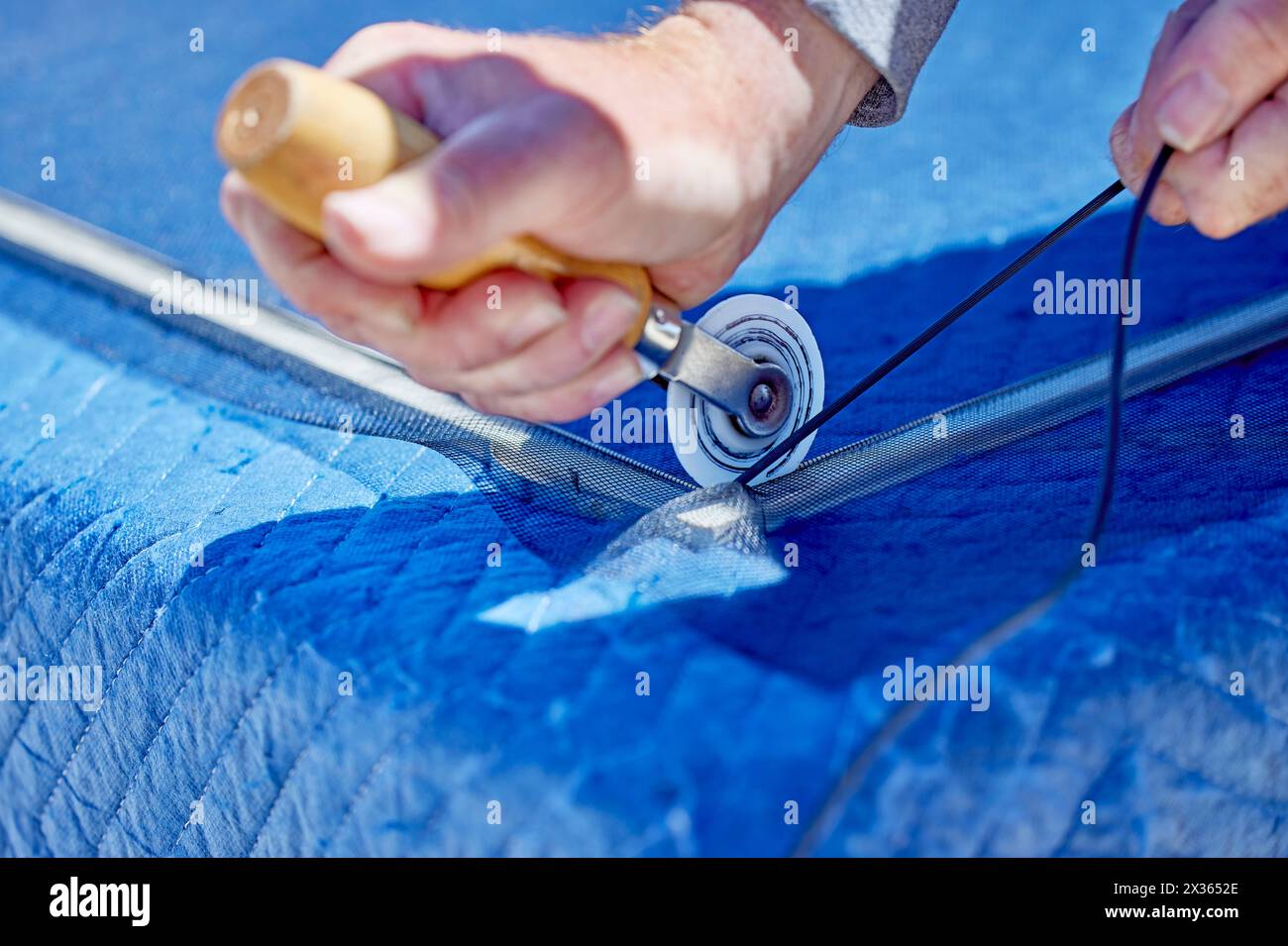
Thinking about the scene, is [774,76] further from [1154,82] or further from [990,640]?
[990,640]

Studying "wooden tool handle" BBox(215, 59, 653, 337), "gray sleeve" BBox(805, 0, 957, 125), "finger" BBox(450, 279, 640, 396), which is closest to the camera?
"wooden tool handle" BBox(215, 59, 653, 337)

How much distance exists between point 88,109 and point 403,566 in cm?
117

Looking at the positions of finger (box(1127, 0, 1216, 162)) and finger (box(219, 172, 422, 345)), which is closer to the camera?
finger (box(219, 172, 422, 345))

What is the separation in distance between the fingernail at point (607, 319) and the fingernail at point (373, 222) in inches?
5.0

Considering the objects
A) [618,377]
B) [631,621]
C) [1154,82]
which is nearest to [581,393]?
[618,377]

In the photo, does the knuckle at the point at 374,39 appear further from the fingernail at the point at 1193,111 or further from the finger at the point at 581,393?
the fingernail at the point at 1193,111

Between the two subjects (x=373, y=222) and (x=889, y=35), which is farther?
(x=889, y=35)

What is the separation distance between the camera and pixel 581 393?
0.61 meters

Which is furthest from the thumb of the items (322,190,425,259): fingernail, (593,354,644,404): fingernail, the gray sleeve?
the gray sleeve

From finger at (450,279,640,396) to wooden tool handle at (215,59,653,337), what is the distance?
0.11m

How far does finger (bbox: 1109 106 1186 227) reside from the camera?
0.68 m

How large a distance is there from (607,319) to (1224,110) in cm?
32

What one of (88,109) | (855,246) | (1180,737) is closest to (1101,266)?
(855,246)

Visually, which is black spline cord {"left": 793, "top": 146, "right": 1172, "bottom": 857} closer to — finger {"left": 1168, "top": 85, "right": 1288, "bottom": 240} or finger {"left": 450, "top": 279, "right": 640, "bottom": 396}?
finger {"left": 1168, "top": 85, "right": 1288, "bottom": 240}
